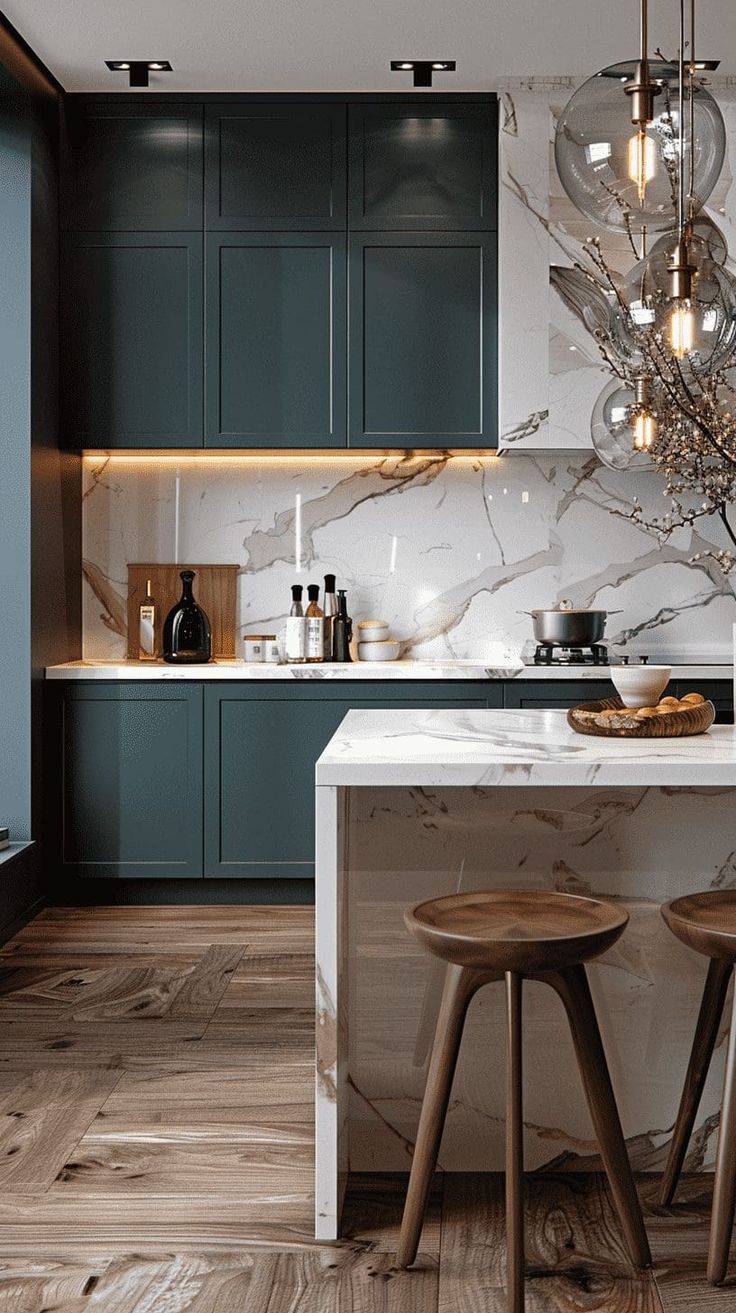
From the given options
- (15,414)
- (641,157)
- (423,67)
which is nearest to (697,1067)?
(641,157)

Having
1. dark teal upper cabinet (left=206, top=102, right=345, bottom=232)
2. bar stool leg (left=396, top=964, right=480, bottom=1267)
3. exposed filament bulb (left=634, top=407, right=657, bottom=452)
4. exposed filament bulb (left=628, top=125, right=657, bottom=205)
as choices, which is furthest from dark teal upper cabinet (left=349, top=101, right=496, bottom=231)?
bar stool leg (left=396, top=964, right=480, bottom=1267)

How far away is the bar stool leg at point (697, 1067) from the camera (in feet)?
6.71

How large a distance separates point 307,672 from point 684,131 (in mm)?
2761

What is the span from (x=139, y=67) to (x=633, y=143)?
3.04 meters

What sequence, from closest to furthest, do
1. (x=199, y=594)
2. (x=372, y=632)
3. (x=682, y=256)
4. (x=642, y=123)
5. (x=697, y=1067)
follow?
(x=642, y=123) → (x=682, y=256) → (x=697, y=1067) → (x=372, y=632) → (x=199, y=594)

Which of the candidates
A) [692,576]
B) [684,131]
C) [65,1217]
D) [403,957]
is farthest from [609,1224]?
[692,576]

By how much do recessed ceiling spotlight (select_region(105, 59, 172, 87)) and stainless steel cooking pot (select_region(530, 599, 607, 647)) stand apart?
7.48ft

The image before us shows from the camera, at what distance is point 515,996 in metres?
1.80

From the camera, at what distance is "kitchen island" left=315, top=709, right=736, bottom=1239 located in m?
2.19

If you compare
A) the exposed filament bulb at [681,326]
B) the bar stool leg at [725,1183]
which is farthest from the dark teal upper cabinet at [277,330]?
the bar stool leg at [725,1183]

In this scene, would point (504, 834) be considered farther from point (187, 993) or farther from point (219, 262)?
point (219, 262)

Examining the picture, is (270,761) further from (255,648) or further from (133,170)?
(133,170)

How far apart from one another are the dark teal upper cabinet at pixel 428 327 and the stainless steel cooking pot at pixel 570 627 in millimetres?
772

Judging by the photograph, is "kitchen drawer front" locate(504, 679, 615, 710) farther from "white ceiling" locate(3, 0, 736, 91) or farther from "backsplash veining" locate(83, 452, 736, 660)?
"white ceiling" locate(3, 0, 736, 91)
